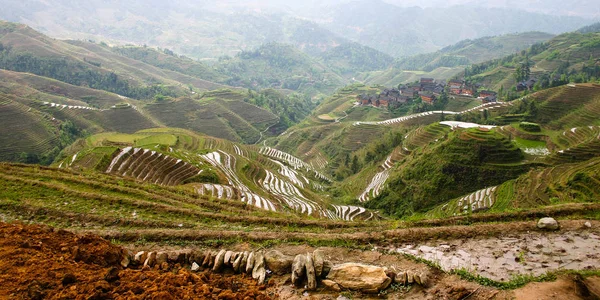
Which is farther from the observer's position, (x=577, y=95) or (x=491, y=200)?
(x=577, y=95)

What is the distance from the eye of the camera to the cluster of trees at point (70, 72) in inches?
3994

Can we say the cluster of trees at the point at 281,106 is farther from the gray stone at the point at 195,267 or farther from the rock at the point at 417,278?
the rock at the point at 417,278

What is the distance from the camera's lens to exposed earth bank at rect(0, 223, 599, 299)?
517 cm

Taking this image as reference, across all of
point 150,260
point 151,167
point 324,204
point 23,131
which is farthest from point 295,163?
point 150,260

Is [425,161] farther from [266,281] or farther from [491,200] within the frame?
[266,281]

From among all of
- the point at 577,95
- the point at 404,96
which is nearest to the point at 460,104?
the point at 404,96

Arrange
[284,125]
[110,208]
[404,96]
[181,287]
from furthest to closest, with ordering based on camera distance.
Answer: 1. [284,125]
2. [404,96]
3. [110,208]
4. [181,287]

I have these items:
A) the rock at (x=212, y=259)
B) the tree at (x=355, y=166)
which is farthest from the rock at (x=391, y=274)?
the tree at (x=355, y=166)

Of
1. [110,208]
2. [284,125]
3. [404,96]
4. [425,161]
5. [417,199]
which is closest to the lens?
[110,208]

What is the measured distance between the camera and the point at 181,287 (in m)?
5.57

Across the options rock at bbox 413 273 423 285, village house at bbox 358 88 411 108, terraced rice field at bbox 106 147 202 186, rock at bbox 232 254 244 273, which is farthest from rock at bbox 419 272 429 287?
village house at bbox 358 88 411 108

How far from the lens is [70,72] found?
336 ft

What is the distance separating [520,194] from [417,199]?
7361 mm

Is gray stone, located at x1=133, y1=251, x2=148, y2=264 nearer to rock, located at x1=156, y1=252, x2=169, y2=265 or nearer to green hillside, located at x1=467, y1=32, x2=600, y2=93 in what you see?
rock, located at x1=156, y1=252, x2=169, y2=265
